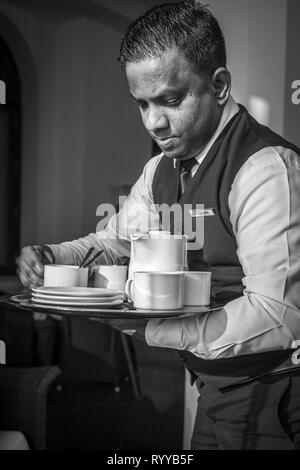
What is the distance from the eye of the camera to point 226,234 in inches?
39.4

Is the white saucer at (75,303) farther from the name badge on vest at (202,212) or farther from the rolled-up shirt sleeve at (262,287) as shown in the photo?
the name badge on vest at (202,212)

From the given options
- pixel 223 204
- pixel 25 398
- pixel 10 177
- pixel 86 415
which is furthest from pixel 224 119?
pixel 86 415

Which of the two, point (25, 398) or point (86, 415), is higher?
point (25, 398)

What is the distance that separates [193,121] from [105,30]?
2.39ft

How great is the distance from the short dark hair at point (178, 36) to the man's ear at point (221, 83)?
0.01 meters

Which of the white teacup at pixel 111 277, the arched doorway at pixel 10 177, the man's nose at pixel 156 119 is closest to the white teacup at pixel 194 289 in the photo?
the white teacup at pixel 111 277

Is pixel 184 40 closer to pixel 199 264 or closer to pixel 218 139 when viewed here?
pixel 218 139

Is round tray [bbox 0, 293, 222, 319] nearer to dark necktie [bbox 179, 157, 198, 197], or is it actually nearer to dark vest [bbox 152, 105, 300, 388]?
dark vest [bbox 152, 105, 300, 388]

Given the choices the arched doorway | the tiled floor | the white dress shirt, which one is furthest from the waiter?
the tiled floor

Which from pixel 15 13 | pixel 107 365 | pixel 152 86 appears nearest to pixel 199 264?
pixel 152 86

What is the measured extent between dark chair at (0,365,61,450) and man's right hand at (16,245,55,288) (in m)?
0.38

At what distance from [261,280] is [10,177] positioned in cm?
134

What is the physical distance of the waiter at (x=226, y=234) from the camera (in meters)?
0.89

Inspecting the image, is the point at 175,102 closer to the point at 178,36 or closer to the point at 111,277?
the point at 178,36
